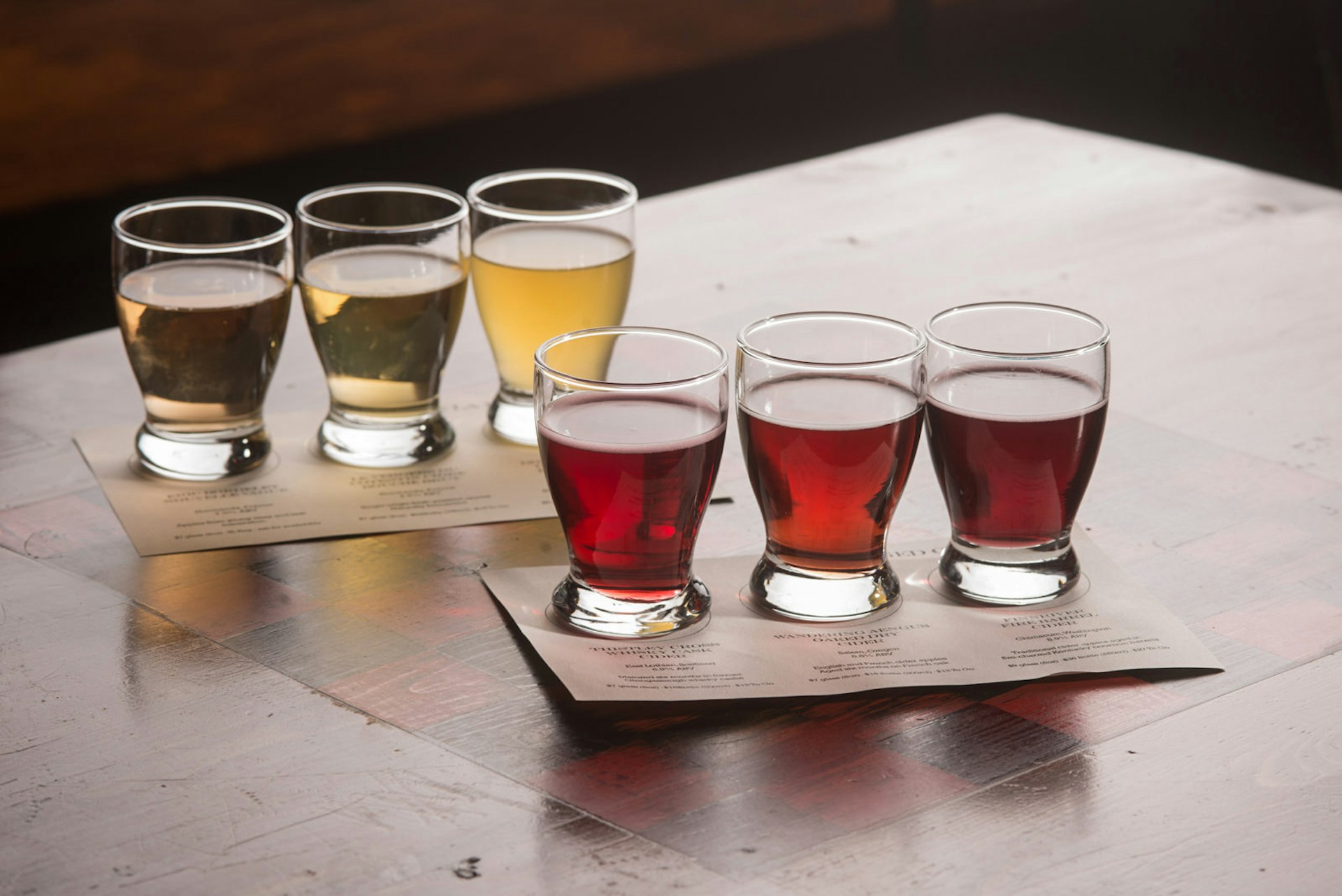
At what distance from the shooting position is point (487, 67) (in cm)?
423

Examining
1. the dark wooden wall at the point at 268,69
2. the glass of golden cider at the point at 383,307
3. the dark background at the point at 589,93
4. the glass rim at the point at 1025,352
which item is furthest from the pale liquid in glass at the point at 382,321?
the dark wooden wall at the point at 268,69

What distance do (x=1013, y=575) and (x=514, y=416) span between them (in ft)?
1.13

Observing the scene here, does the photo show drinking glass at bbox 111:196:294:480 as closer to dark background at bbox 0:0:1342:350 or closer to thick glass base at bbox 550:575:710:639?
thick glass base at bbox 550:575:710:639

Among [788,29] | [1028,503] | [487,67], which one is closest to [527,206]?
[1028,503]

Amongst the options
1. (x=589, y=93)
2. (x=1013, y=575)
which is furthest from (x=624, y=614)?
(x=589, y=93)

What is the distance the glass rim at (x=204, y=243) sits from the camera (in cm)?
91

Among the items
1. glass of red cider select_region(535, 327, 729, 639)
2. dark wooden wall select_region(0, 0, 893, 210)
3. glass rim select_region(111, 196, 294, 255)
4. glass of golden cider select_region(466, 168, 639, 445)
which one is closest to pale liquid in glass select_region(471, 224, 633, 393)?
glass of golden cider select_region(466, 168, 639, 445)

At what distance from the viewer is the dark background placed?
3.53 metres

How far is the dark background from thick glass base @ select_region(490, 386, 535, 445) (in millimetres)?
2059

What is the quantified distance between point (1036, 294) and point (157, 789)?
2.67 feet

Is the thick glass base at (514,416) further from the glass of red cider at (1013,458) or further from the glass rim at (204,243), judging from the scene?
the glass of red cider at (1013,458)

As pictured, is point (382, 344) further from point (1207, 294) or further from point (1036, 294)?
point (1207, 294)

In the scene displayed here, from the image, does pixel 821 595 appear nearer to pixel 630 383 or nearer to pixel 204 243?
pixel 630 383

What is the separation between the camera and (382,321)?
3.15 feet
